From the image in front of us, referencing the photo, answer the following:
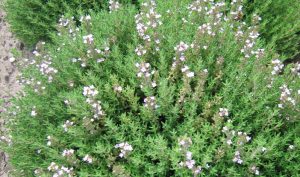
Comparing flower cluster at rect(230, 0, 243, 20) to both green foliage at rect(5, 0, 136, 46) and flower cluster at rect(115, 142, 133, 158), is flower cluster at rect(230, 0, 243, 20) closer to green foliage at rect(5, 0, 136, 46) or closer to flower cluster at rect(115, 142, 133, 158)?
green foliage at rect(5, 0, 136, 46)

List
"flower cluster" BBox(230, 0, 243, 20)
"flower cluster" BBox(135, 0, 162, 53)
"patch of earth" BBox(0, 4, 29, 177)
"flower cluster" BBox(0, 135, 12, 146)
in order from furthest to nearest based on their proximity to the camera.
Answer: "patch of earth" BBox(0, 4, 29, 177), "flower cluster" BBox(230, 0, 243, 20), "flower cluster" BBox(0, 135, 12, 146), "flower cluster" BBox(135, 0, 162, 53)

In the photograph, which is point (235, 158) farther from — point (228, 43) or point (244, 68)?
point (228, 43)

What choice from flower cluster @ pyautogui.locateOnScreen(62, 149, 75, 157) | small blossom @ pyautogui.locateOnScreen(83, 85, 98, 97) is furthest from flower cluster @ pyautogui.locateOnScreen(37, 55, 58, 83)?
flower cluster @ pyautogui.locateOnScreen(62, 149, 75, 157)

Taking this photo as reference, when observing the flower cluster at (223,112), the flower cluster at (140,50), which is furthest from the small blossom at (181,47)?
the flower cluster at (223,112)

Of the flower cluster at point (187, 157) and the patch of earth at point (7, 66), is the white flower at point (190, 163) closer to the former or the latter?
the flower cluster at point (187, 157)

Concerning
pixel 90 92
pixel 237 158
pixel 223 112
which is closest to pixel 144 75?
pixel 90 92

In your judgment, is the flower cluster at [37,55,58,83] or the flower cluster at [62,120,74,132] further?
the flower cluster at [37,55,58,83]

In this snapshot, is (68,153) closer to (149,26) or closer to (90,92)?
(90,92)
